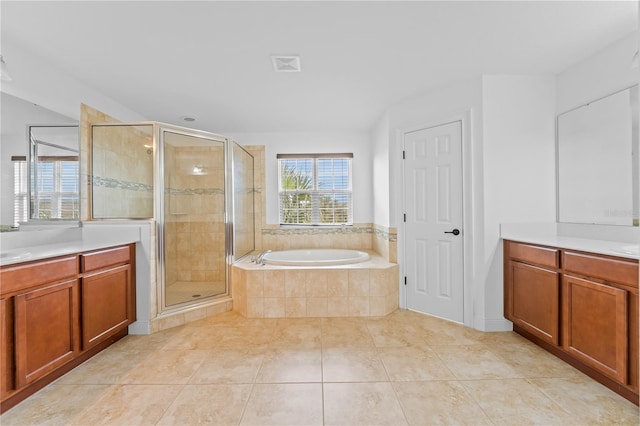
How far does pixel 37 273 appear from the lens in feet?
5.70

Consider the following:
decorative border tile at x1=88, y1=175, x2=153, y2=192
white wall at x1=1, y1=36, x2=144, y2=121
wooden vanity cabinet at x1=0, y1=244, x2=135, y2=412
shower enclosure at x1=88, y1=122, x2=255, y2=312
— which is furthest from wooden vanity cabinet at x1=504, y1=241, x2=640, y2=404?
white wall at x1=1, y1=36, x2=144, y2=121

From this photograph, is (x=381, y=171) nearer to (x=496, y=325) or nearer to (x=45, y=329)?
Result: (x=496, y=325)

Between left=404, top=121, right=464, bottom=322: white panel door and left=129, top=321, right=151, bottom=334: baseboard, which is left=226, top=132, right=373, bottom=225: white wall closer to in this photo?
left=404, top=121, right=464, bottom=322: white panel door

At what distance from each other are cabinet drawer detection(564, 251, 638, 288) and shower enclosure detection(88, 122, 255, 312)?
307 cm

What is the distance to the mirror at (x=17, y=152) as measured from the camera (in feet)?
6.58

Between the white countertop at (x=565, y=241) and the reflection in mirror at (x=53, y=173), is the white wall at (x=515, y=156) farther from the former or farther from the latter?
the reflection in mirror at (x=53, y=173)

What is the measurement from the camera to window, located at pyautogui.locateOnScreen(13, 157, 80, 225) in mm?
2100

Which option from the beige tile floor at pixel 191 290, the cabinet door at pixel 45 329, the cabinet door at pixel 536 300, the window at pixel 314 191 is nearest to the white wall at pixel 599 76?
→ the cabinet door at pixel 536 300

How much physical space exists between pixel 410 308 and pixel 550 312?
4.27 ft

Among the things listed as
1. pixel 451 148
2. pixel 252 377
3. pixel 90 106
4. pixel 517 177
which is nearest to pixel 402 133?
pixel 451 148

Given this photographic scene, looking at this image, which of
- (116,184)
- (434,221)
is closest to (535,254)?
(434,221)

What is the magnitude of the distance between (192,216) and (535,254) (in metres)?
3.25

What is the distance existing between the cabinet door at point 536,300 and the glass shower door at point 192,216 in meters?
2.85

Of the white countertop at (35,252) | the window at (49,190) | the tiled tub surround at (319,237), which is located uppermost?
the window at (49,190)
